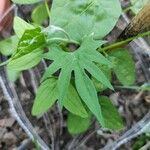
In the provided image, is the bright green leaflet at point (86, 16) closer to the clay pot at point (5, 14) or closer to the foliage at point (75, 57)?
the foliage at point (75, 57)

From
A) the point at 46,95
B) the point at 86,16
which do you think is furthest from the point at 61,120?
the point at 86,16

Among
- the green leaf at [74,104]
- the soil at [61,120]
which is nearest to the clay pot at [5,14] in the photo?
the soil at [61,120]

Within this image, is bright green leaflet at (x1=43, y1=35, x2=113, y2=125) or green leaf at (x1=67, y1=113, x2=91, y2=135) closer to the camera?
bright green leaflet at (x1=43, y1=35, x2=113, y2=125)

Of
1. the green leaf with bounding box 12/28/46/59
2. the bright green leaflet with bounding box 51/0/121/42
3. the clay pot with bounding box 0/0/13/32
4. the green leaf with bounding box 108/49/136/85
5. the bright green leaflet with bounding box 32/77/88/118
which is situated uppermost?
the clay pot with bounding box 0/0/13/32

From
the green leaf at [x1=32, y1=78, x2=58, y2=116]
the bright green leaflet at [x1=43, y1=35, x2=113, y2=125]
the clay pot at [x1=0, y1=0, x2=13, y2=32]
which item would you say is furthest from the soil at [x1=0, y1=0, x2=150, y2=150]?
the bright green leaflet at [x1=43, y1=35, x2=113, y2=125]

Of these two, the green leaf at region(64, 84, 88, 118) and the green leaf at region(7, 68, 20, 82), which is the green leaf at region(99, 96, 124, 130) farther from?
the green leaf at region(7, 68, 20, 82)

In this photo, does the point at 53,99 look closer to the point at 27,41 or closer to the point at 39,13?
the point at 27,41

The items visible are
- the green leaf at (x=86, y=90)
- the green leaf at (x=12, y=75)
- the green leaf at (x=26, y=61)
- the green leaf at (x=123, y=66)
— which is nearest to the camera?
the green leaf at (x=86, y=90)
